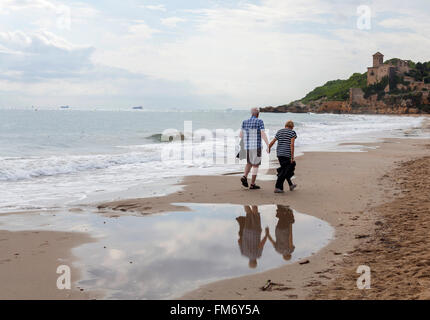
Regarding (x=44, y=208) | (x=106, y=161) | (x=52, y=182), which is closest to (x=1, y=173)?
(x=52, y=182)

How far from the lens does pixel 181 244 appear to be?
536 centimetres

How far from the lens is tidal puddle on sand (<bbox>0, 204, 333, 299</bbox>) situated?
417 centimetres

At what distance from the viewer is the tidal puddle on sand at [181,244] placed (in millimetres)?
4168

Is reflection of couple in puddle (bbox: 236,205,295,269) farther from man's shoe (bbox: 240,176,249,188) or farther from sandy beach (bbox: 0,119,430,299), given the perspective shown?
man's shoe (bbox: 240,176,249,188)

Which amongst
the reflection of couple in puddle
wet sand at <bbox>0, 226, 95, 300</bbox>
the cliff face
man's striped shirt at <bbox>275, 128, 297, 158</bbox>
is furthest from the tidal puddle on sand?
the cliff face

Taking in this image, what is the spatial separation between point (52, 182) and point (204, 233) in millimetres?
6992

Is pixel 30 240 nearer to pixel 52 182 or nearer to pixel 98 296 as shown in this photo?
pixel 98 296

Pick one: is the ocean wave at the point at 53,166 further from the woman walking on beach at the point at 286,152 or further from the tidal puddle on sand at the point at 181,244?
the woman walking on beach at the point at 286,152

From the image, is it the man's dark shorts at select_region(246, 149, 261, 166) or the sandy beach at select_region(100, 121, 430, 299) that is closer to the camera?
the sandy beach at select_region(100, 121, 430, 299)

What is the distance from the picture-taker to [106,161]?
51.6ft

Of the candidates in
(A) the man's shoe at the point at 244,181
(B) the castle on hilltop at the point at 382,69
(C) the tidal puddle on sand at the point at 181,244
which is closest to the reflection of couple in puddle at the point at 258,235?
(C) the tidal puddle on sand at the point at 181,244

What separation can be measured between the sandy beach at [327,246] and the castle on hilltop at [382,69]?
131967 mm

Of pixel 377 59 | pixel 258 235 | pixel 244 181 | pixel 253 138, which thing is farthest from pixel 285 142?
pixel 377 59
